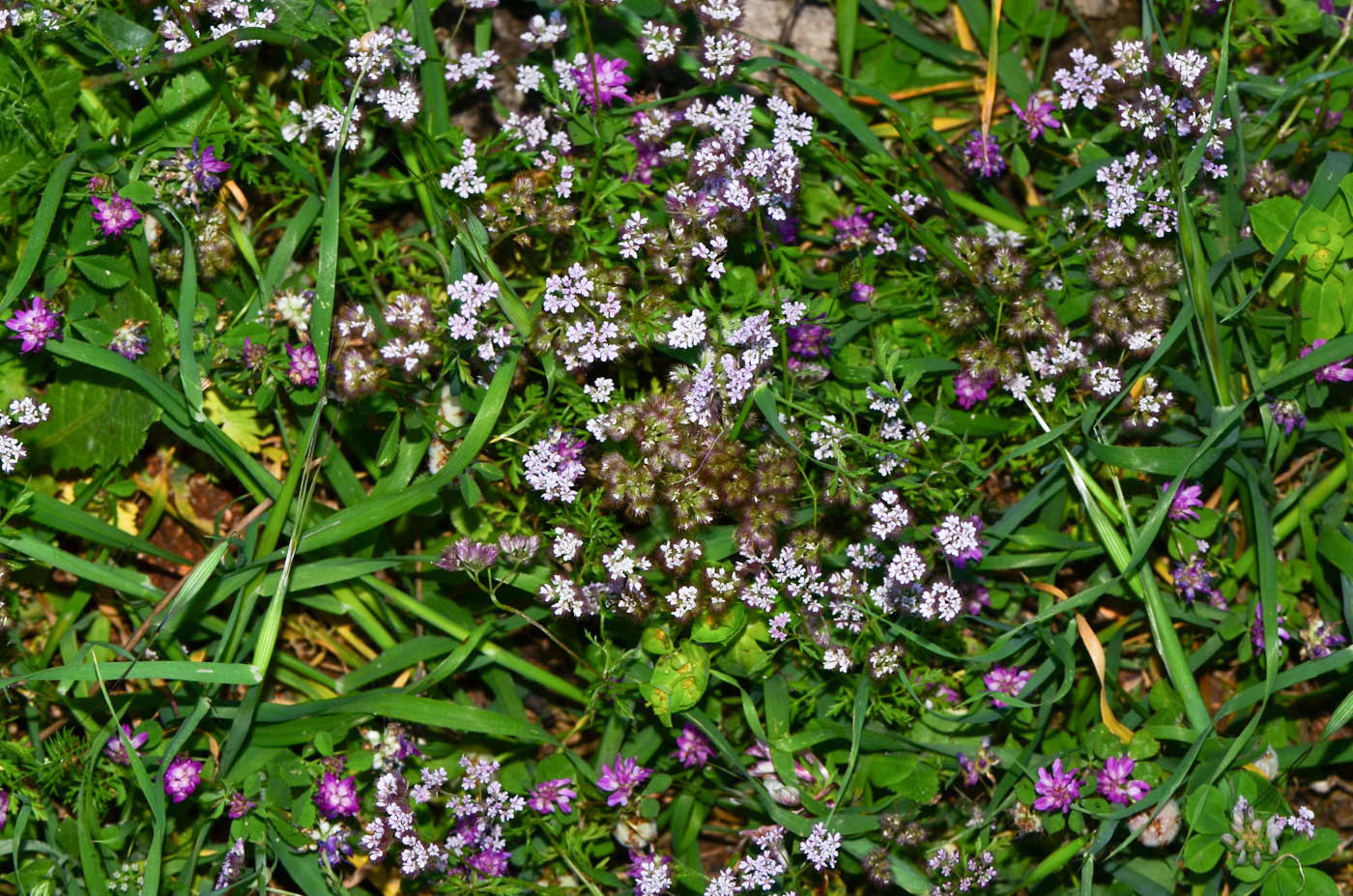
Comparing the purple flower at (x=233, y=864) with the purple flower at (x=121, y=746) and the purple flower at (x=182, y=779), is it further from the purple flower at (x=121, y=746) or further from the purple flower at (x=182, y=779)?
the purple flower at (x=121, y=746)

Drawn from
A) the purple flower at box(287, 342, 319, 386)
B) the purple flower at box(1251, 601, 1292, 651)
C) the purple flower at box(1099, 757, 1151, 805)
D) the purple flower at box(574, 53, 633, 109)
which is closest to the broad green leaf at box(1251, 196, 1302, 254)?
the purple flower at box(1251, 601, 1292, 651)

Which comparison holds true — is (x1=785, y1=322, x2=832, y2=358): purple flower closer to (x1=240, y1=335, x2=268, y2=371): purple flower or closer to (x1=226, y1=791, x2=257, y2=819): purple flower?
(x1=240, y1=335, x2=268, y2=371): purple flower

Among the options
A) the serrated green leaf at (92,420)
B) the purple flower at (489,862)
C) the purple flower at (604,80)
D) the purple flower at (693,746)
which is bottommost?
the purple flower at (489,862)

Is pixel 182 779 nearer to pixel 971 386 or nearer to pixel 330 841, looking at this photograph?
pixel 330 841

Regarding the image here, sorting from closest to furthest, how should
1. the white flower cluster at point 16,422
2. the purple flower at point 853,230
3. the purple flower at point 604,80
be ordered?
1. the white flower cluster at point 16,422
2. the purple flower at point 604,80
3. the purple flower at point 853,230

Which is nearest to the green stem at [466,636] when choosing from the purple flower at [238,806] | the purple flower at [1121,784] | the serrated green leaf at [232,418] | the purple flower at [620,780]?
the purple flower at [620,780]

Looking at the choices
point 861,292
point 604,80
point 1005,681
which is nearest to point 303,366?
point 604,80
